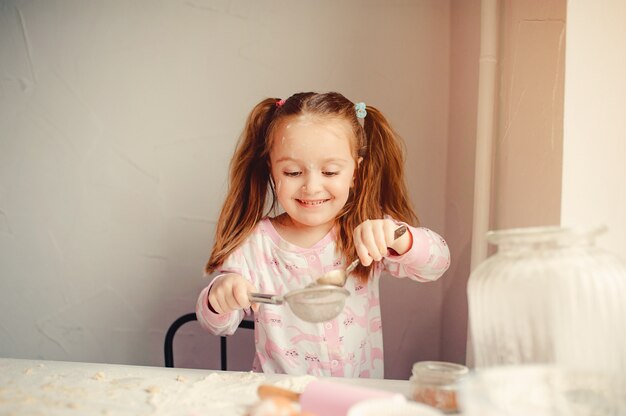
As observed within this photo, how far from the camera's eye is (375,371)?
1.31m

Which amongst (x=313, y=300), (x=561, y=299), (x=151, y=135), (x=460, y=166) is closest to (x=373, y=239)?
(x=313, y=300)

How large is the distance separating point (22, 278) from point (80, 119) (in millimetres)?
477

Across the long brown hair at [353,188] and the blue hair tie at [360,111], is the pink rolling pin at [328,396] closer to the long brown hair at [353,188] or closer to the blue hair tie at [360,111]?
the long brown hair at [353,188]

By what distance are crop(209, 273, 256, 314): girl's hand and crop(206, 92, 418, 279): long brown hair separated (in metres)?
0.17

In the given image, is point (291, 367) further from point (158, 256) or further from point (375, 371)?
point (158, 256)

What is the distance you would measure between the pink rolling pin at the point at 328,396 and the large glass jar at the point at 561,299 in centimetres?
18

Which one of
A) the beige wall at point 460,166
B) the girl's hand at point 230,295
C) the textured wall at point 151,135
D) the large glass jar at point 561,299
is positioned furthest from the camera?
the textured wall at point 151,135

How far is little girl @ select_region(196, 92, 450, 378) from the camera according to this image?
1.18m

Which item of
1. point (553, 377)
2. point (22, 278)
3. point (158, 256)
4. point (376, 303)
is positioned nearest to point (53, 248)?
point (22, 278)

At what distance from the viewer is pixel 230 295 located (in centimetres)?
108

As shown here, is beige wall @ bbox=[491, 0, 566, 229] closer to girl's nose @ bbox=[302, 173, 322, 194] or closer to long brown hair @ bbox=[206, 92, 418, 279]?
long brown hair @ bbox=[206, 92, 418, 279]

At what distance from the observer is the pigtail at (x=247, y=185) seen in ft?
4.25

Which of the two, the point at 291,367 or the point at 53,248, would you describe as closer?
the point at 291,367

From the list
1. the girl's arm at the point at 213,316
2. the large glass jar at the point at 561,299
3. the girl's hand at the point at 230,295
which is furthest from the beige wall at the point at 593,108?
the girl's arm at the point at 213,316
